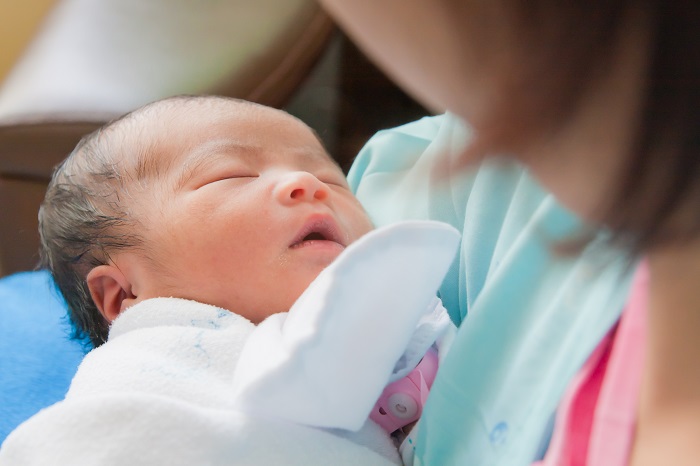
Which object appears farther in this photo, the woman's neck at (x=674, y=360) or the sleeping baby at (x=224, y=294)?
the sleeping baby at (x=224, y=294)

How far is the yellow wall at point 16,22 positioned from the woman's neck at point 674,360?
7.95 feet

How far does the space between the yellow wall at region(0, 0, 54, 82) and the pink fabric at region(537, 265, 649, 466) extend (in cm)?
236

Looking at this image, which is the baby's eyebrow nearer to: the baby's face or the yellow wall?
the baby's face

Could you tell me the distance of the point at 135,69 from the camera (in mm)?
1529

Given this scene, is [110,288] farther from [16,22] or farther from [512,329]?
[16,22]

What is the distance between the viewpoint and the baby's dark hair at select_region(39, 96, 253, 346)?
2.68 feet

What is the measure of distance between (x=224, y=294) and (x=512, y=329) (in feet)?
0.99

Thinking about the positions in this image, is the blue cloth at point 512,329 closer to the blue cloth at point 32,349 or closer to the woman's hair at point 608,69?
the woman's hair at point 608,69

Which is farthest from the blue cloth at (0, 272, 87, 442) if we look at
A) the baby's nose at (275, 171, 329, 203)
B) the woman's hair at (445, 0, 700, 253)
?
the woman's hair at (445, 0, 700, 253)

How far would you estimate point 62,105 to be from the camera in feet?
4.74

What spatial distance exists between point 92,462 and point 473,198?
0.43 metres

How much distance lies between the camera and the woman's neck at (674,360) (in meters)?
0.38

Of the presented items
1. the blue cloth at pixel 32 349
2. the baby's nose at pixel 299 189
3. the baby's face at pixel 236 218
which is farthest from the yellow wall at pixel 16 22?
the baby's nose at pixel 299 189

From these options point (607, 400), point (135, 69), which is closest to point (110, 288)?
point (607, 400)
